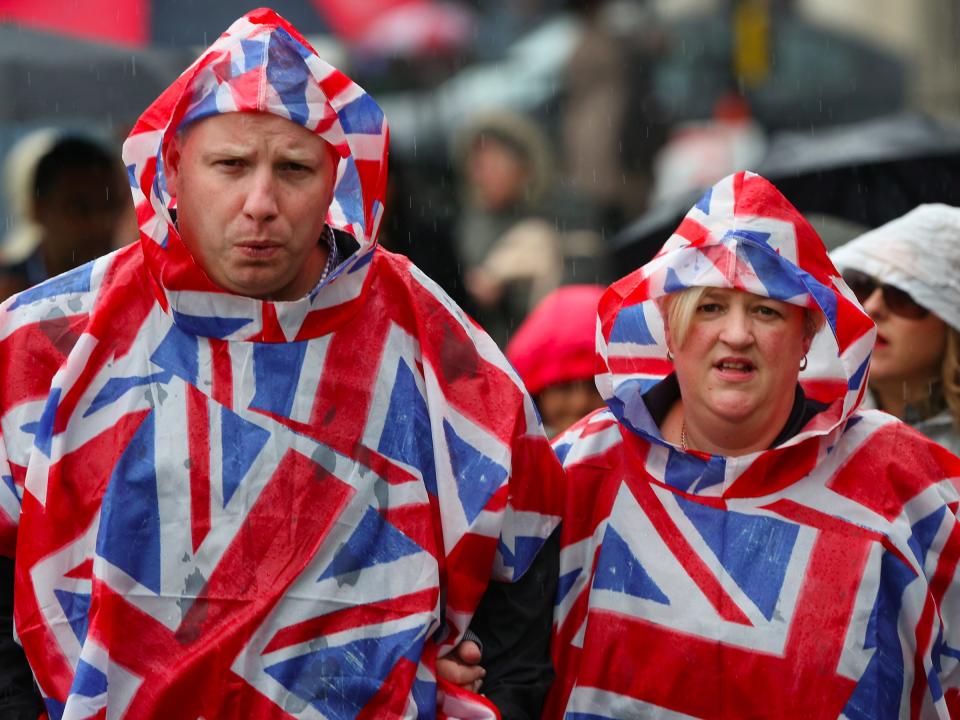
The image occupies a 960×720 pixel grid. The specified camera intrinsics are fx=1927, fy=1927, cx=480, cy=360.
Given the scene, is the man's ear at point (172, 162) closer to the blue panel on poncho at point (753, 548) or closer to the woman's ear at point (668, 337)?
the woman's ear at point (668, 337)

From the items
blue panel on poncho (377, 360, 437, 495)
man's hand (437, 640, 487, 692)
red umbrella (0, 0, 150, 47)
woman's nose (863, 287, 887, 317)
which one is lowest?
man's hand (437, 640, 487, 692)

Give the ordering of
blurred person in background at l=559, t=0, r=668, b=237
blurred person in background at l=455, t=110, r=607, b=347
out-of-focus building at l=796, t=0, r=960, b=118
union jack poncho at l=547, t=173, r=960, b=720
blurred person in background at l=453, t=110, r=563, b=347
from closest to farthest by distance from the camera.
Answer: union jack poncho at l=547, t=173, r=960, b=720 → blurred person in background at l=455, t=110, r=607, b=347 → blurred person in background at l=453, t=110, r=563, b=347 → blurred person in background at l=559, t=0, r=668, b=237 → out-of-focus building at l=796, t=0, r=960, b=118

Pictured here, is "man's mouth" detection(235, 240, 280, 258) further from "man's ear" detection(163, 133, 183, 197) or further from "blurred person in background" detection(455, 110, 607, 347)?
"blurred person in background" detection(455, 110, 607, 347)

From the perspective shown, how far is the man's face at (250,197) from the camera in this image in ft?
12.4

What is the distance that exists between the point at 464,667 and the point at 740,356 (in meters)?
0.89

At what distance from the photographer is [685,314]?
13.8ft

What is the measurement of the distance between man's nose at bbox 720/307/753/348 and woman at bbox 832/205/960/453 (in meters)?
0.97

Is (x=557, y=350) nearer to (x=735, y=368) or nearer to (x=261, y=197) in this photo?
(x=735, y=368)

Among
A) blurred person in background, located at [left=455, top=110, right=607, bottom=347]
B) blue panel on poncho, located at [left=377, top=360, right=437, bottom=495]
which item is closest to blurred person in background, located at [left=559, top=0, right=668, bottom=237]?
blurred person in background, located at [left=455, top=110, right=607, bottom=347]

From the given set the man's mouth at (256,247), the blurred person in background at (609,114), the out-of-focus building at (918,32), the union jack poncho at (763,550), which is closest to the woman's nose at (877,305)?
the union jack poncho at (763,550)

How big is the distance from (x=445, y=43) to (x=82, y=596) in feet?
37.5

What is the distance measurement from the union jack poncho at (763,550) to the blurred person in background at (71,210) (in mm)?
2918

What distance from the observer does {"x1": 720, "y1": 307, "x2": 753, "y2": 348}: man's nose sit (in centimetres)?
412

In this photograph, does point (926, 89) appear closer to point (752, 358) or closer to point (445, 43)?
point (445, 43)
